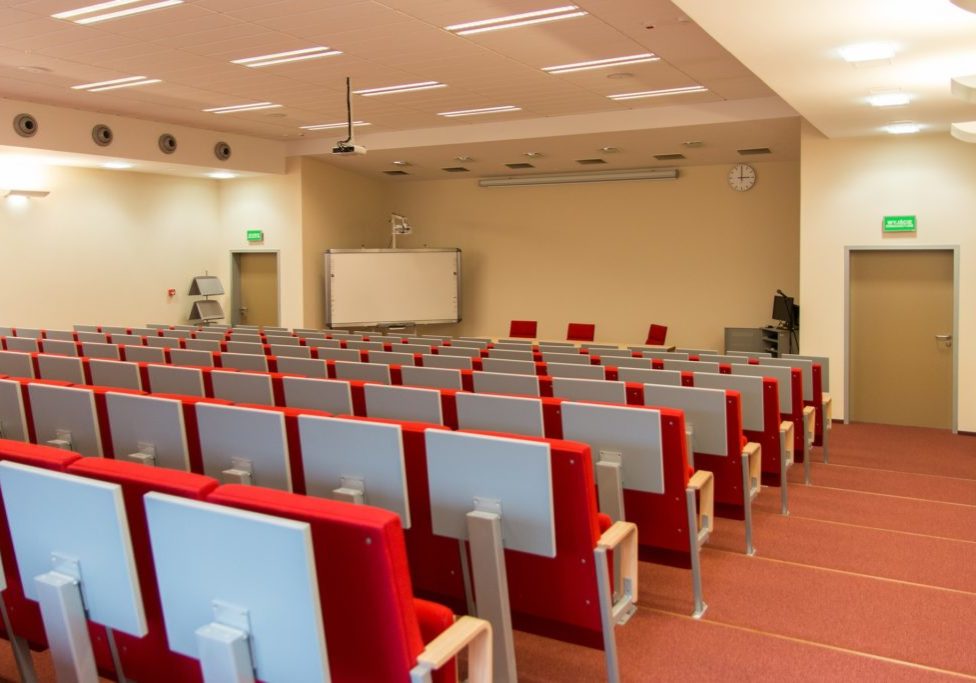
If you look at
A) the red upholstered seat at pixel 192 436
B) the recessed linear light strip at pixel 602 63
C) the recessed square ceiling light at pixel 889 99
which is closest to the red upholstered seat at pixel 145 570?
the red upholstered seat at pixel 192 436

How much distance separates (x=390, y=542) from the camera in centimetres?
182

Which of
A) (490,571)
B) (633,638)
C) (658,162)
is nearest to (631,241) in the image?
(658,162)

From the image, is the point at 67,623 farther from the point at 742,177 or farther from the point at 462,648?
the point at 742,177

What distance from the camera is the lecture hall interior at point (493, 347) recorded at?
87.1 inches

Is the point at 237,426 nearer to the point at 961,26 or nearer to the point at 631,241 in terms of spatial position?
the point at 961,26

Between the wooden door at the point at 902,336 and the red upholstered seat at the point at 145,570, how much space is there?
9.69 metres

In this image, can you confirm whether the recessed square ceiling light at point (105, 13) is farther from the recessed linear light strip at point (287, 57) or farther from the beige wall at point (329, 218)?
the beige wall at point (329, 218)

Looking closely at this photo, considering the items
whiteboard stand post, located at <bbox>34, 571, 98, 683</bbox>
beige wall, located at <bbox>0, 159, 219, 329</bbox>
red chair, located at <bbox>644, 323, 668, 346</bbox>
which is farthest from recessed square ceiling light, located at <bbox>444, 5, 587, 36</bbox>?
beige wall, located at <bbox>0, 159, 219, 329</bbox>

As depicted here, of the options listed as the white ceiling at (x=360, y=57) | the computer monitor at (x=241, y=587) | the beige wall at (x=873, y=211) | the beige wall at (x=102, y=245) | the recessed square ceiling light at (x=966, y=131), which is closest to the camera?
the computer monitor at (x=241, y=587)

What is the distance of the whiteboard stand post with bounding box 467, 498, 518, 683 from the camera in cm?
257

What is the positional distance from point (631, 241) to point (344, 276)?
513cm

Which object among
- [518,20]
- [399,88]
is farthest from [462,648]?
[399,88]

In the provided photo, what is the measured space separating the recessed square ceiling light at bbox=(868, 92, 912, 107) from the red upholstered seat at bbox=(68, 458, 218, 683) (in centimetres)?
682

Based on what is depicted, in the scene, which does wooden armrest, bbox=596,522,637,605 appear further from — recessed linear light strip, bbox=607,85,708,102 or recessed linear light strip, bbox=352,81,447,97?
recessed linear light strip, bbox=607,85,708,102
